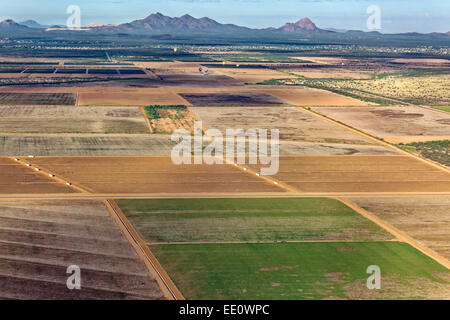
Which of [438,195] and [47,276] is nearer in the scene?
[47,276]

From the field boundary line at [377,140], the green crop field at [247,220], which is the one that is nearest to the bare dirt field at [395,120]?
the field boundary line at [377,140]

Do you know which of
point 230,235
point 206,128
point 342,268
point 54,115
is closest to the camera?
point 342,268

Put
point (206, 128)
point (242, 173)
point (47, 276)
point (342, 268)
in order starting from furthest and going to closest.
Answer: point (206, 128) → point (242, 173) → point (342, 268) → point (47, 276)

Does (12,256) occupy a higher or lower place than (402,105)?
lower

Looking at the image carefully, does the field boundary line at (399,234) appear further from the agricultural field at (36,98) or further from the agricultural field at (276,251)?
the agricultural field at (36,98)

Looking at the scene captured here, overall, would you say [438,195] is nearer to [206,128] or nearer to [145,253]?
[145,253]

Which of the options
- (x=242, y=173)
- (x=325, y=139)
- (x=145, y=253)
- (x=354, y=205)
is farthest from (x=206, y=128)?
(x=145, y=253)
